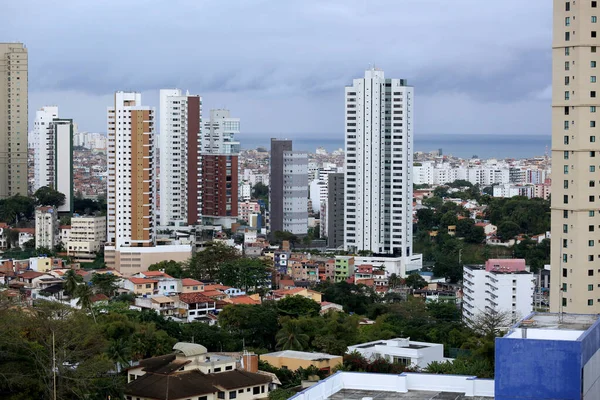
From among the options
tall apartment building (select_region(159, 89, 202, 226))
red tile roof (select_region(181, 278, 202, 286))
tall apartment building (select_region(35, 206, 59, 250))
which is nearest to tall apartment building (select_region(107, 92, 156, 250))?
tall apartment building (select_region(35, 206, 59, 250))

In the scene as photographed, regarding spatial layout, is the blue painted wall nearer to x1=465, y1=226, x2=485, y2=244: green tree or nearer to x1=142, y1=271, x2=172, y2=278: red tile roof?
x1=142, y1=271, x2=172, y2=278: red tile roof

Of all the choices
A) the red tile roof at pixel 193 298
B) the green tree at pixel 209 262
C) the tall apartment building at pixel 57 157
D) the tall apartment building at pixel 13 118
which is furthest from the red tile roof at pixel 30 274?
the tall apartment building at pixel 13 118

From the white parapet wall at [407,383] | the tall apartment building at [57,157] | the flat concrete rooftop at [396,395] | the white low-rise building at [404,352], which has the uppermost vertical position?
the tall apartment building at [57,157]

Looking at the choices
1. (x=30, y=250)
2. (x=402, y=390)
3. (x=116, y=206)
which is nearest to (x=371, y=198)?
(x=116, y=206)

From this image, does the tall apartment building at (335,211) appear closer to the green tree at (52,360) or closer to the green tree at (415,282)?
the green tree at (415,282)

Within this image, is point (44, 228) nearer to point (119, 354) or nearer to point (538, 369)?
point (119, 354)

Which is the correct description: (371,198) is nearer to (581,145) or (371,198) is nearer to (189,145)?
(189,145)
